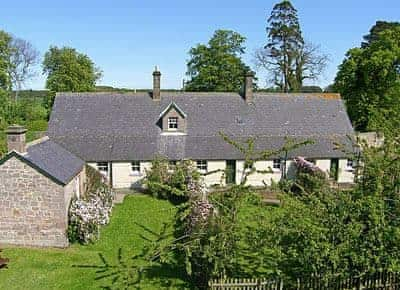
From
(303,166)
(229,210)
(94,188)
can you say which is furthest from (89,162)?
(229,210)

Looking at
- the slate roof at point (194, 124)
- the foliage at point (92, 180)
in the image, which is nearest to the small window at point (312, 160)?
the slate roof at point (194, 124)

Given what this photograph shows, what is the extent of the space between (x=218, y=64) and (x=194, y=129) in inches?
887

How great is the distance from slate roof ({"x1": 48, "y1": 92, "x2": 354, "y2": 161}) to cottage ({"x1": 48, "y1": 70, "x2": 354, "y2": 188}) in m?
0.07

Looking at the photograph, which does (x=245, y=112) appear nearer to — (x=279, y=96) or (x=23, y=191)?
(x=279, y=96)

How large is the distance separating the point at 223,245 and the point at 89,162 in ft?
60.3

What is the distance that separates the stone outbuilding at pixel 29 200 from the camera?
59.7 feet

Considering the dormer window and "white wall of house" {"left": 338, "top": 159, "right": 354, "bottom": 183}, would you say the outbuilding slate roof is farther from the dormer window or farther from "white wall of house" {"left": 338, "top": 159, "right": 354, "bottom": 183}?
"white wall of house" {"left": 338, "top": 159, "right": 354, "bottom": 183}

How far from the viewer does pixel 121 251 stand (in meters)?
18.1

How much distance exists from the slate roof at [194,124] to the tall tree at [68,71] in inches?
989

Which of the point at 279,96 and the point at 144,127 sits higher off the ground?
the point at 279,96

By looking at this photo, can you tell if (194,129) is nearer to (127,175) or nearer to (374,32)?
(127,175)

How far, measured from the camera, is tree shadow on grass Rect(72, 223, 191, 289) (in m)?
14.9

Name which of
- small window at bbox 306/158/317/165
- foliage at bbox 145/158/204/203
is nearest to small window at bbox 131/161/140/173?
foliage at bbox 145/158/204/203

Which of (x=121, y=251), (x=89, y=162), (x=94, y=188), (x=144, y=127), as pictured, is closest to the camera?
(x=121, y=251)
